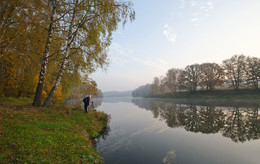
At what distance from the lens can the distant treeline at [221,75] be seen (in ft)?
142

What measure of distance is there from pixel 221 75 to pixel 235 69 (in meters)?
4.98

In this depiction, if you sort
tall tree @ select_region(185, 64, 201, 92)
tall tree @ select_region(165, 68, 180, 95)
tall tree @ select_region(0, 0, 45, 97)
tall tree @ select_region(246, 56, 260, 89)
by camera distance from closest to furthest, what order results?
tall tree @ select_region(0, 0, 45, 97) < tall tree @ select_region(246, 56, 260, 89) < tall tree @ select_region(185, 64, 201, 92) < tall tree @ select_region(165, 68, 180, 95)

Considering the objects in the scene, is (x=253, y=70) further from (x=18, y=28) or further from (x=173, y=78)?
(x=18, y=28)

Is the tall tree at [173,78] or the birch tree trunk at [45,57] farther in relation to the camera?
the tall tree at [173,78]

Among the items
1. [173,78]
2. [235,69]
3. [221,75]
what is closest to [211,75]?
[221,75]

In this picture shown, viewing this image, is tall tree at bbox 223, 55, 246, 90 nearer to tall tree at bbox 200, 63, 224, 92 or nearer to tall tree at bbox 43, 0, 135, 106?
tall tree at bbox 200, 63, 224, 92

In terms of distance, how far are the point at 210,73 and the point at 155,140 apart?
182 feet

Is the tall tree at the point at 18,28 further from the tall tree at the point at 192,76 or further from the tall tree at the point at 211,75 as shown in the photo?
the tall tree at the point at 192,76

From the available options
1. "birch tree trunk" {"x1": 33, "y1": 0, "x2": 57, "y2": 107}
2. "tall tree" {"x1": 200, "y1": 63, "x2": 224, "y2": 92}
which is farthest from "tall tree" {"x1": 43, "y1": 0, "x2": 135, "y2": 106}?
"tall tree" {"x1": 200, "y1": 63, "x2": 224, "y2": 92}

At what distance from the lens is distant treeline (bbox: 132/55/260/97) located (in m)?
43.4

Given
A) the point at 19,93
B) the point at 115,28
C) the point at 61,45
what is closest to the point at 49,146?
the point at 115,28

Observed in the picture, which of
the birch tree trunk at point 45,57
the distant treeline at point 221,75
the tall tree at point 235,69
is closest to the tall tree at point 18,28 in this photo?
the birch tree trunk at point 45,57

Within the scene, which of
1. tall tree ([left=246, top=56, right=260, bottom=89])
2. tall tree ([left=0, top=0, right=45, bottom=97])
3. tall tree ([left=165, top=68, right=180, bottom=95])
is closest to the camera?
tall tree ([left=0, top=0, right=45, bottom=97])

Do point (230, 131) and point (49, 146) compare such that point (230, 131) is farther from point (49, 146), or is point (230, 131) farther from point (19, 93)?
point (19, 93)
